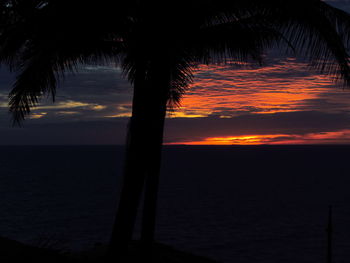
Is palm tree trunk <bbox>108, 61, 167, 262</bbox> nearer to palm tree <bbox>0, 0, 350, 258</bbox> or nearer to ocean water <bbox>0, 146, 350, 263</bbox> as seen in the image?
palm tree <bbox>0, 0, 350, 258</bbox>

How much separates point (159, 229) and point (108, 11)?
51833 mm

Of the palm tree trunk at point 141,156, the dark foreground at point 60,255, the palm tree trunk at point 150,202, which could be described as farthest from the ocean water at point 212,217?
the palm tree trunk at point 150,202

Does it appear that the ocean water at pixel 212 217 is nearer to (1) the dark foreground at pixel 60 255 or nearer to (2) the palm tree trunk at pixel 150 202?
(1) the dark foreground at pixel 60 255

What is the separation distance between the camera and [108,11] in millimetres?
9727

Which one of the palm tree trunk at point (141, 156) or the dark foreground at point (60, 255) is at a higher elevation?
the palm tree trunk at point (141, 156)

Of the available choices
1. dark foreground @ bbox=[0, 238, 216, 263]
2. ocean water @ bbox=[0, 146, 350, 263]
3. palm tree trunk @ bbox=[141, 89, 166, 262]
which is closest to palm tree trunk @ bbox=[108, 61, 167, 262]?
palm tree trunk @ bbox=[141, 89, 166, 262]

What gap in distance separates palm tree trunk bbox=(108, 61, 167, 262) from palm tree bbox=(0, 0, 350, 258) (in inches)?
1.0

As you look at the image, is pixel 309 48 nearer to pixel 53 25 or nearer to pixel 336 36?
pixel 336 36

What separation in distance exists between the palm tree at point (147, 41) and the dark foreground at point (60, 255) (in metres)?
1.46

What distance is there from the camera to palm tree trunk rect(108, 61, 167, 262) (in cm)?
1055

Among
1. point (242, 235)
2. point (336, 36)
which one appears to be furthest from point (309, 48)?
point (242, 235)

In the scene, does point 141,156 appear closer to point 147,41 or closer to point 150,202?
point 150,202

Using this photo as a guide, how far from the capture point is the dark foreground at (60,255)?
966 centimetres

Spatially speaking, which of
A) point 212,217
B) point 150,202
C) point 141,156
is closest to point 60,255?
point 150,202
